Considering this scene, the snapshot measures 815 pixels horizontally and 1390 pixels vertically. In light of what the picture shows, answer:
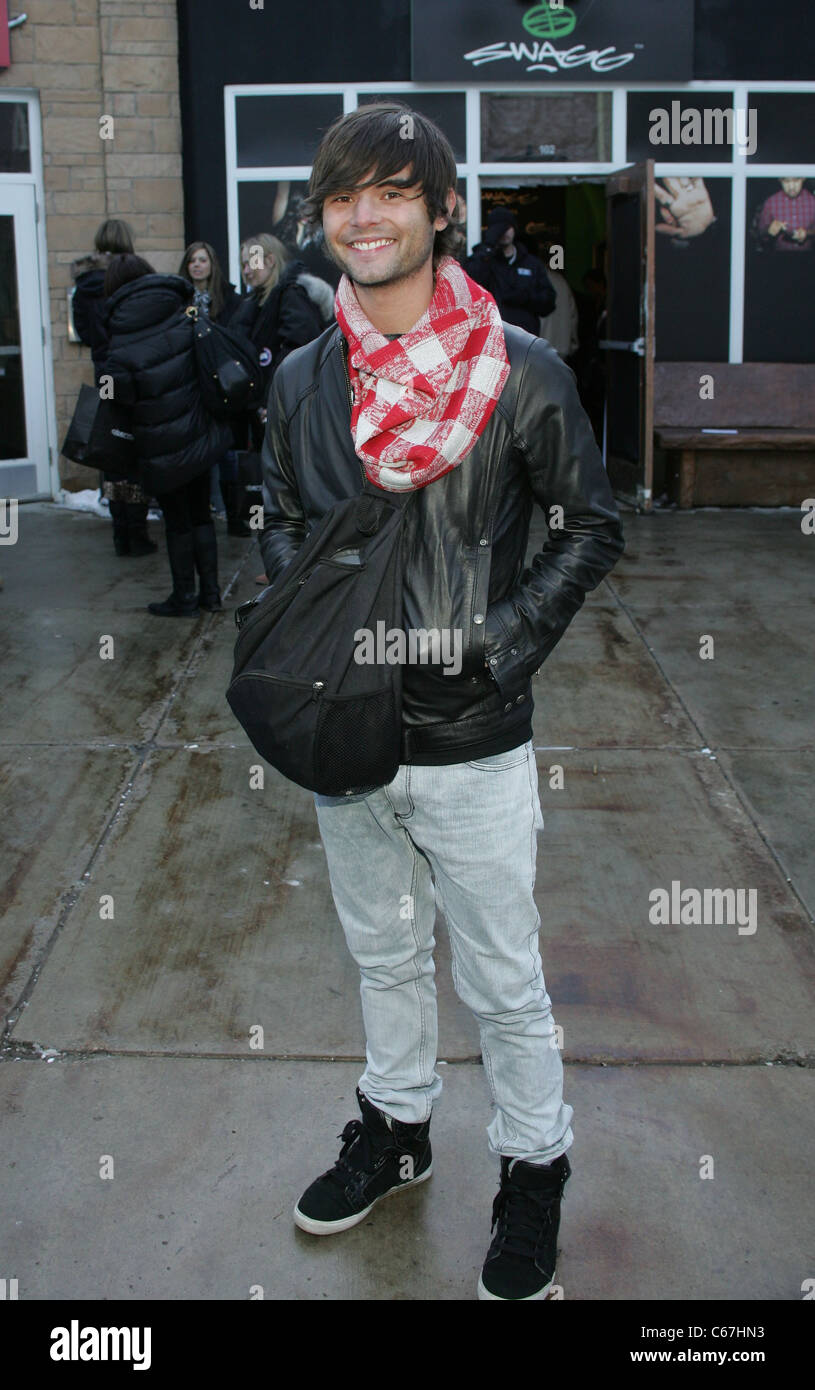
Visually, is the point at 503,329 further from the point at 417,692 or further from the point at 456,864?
the point at 456,864

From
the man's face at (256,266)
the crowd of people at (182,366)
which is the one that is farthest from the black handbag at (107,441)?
the man's face at (256,266)

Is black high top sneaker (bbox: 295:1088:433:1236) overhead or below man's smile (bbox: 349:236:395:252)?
below

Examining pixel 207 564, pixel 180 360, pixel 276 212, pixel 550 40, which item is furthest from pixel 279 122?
pixel 207 564

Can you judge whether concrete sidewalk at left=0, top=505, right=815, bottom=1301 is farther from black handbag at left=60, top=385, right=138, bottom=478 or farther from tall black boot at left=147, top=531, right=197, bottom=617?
black handbag at left=60, top=385, right=138, bottom=478

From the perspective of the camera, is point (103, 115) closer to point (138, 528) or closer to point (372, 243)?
point (138, 528)

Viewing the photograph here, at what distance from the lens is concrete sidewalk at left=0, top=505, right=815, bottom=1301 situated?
268 centimetres

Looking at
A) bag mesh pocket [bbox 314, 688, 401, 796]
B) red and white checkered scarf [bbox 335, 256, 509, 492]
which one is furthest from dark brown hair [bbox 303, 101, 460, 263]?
bag mesh pocket [bbox 314, 688, 401, 796]

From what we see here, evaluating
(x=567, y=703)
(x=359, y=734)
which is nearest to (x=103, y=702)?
(x=567, y=703)

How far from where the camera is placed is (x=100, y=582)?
805 centimetres

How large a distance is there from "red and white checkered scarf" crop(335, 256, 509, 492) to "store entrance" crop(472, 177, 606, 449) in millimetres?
10462

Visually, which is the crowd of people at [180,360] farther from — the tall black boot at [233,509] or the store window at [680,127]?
the store window at [680,127]

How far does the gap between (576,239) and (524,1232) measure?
1309cm

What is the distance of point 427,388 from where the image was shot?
7.54ft

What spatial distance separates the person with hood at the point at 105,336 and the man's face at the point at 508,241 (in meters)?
2.51
